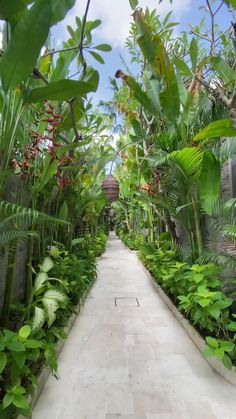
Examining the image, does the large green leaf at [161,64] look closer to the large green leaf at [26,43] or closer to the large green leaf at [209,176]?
the large green leaf at [209,176]

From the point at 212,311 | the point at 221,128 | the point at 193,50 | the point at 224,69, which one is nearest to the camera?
the point at 212,311

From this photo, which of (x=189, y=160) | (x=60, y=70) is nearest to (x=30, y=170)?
(x=60, y=70)

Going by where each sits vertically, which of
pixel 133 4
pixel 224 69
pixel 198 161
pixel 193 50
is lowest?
pixel 198 161

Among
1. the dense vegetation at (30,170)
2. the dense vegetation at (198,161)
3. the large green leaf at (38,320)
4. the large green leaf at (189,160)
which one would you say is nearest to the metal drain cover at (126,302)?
the dense vegetation at (198,161)

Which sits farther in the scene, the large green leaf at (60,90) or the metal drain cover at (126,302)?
the metal drain cover at (126,302)

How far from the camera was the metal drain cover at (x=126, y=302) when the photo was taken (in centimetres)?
Result: 303

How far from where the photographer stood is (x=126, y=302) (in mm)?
3139

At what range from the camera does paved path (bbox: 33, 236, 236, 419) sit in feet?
4.35

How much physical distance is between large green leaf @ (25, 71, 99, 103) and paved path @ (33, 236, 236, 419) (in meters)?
1.50

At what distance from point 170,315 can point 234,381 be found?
45.5 inches

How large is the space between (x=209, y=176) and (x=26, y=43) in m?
1.49

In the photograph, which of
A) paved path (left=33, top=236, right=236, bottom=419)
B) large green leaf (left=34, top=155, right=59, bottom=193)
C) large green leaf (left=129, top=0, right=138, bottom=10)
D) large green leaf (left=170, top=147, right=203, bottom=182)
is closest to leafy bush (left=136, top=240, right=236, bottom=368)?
paved path (left=33, top=236, right=236, bottom=419)

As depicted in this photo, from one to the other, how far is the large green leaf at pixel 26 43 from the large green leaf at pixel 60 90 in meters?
0.09

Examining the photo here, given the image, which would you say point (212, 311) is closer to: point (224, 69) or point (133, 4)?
point (224, 69)
